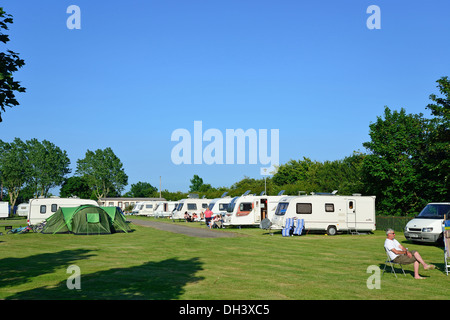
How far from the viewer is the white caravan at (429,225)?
753 inches

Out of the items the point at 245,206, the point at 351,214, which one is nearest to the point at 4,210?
the point at 245,206

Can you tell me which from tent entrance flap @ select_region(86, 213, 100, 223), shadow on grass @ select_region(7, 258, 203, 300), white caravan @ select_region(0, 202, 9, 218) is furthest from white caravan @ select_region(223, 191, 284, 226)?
white caravan @ select_region(0, 202, 9, 218)

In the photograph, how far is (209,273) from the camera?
1138 centimetres

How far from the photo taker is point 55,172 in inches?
3556

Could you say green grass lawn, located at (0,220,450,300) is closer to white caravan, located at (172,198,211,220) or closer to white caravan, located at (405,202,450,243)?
white caravan, located at (405,202,450,243)

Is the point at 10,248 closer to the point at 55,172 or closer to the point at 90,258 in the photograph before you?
the point at 90,258

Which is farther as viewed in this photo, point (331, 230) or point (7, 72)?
point (331, 230)

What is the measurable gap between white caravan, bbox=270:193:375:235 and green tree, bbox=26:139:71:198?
7256 centimetres

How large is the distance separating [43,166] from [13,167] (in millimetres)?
7204

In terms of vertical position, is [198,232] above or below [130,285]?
below

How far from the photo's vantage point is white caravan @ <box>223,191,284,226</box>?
101ft

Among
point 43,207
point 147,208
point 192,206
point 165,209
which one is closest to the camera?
point 43,207

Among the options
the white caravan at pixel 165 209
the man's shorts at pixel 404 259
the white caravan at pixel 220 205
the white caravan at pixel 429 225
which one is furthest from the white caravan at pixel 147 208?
the man's shorts at pixel 404 259

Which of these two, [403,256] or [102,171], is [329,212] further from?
[102,171]
